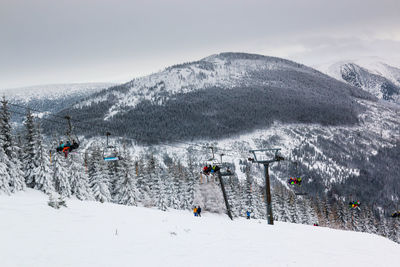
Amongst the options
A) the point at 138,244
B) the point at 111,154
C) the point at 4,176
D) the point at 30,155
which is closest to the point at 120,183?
the point at 30,155

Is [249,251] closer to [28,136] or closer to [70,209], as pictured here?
A: [70,209]

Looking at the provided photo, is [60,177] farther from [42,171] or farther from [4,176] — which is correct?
[4,176]

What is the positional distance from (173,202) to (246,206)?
16078 mm

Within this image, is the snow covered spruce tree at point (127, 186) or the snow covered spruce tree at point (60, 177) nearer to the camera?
the snow covered spruce tree at point (60, 177)

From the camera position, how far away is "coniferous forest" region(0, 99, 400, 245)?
37.9 m

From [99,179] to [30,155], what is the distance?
10.1 m

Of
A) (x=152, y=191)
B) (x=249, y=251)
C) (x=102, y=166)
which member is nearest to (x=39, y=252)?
(x=249, y=251)

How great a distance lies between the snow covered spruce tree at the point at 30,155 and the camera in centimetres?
4050

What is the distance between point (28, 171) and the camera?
134 feet

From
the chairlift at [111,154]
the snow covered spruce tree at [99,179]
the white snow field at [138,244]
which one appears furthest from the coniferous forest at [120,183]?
the white snow field at [138,244]

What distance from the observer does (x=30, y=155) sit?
41156 millimetres

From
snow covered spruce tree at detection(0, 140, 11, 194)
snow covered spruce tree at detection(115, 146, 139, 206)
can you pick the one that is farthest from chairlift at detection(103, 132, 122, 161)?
snow covered spruce tree at detection(115, 146, 139, 206)

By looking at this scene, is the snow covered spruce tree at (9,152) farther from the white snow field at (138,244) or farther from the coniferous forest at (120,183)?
the white snow field at (138,244)

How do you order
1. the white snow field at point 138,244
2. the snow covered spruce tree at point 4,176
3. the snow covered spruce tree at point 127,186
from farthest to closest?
the snow covered spruce tree at point 127,186
the snow covered spruce tree at point 4,176
the white snow field at point 138,244
